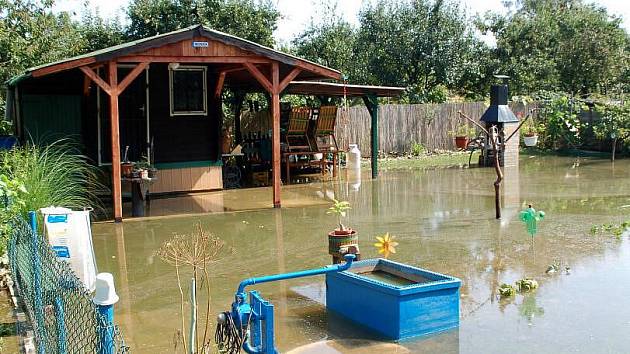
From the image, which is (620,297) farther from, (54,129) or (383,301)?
(54,129)

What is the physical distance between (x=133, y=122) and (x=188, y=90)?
1464mm

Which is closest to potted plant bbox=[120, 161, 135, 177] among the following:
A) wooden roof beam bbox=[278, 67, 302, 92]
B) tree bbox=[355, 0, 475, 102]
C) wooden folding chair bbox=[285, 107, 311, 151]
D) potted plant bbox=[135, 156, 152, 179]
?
potted plant bbox=[135, 156, 152, 179]

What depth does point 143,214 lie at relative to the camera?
516 inches

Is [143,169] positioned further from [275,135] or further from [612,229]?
[612,229]

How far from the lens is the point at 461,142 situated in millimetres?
24875

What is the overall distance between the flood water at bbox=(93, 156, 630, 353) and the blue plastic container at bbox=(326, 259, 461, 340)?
12cm

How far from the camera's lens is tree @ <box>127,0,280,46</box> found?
26.9m

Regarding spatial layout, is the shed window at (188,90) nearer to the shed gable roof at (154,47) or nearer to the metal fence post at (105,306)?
the shed gable roof at (154,47)

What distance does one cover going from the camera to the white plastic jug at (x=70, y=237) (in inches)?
258

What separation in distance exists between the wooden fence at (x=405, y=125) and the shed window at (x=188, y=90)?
745 cm

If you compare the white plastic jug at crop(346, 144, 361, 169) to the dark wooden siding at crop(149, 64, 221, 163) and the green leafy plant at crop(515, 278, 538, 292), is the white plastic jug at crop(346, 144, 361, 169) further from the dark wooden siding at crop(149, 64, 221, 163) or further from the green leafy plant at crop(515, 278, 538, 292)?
the green leafy plant at crop(515, 278, 538, 292)

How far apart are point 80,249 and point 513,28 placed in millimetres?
27215

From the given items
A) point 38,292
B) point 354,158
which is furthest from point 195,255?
point 354,158

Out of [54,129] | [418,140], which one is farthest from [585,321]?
[418,140]
